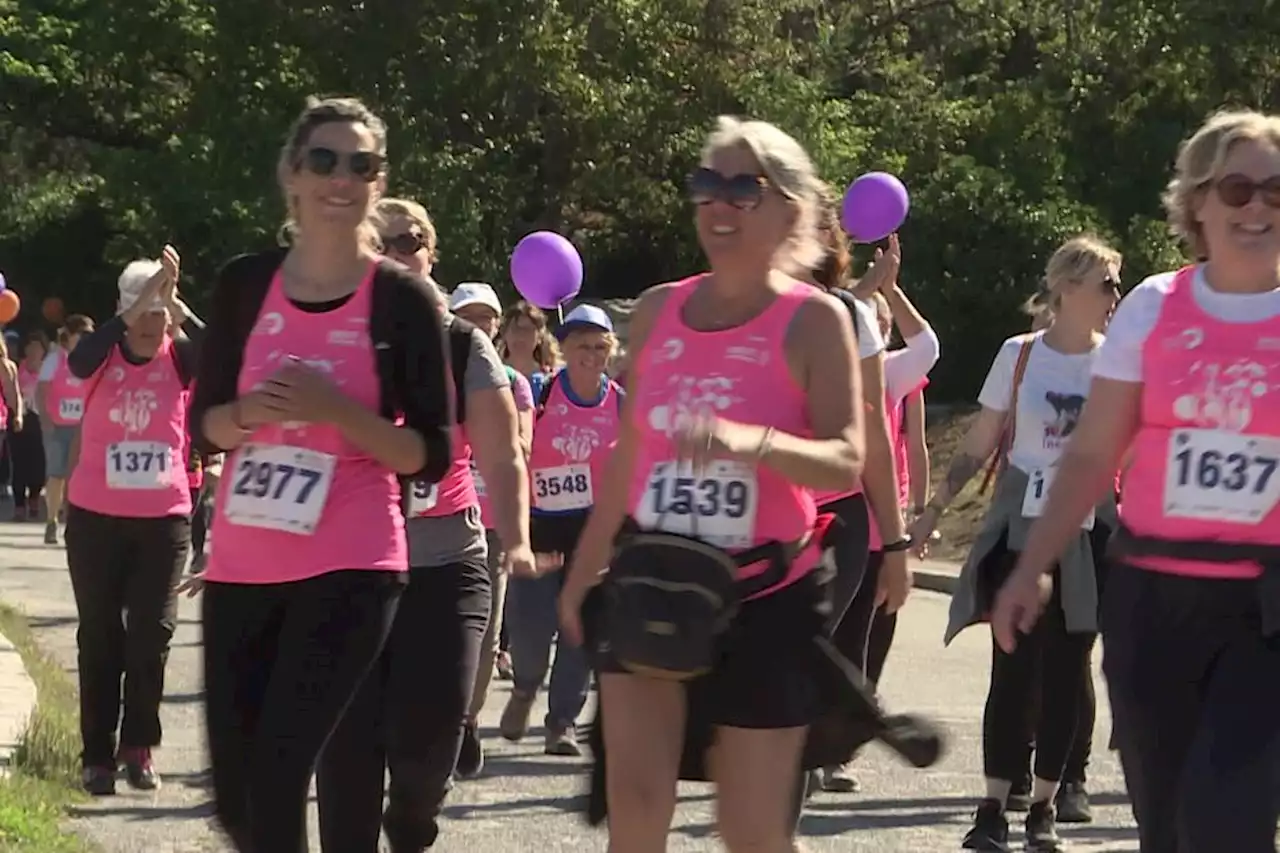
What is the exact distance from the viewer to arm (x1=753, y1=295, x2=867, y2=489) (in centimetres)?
484

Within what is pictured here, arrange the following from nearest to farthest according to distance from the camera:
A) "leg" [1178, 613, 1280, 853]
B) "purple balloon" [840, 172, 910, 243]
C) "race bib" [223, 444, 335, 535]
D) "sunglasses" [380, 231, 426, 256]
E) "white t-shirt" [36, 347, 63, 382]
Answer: "leg" [1178, 613, 1280, 853] < "race bib" [223, 444, 335, 535] < "sunglasses" [380, 231, 426, 256] < "purple balloon" [840, 172, 910, 243] < "white t-shirt" [36, 347, 63, 382]

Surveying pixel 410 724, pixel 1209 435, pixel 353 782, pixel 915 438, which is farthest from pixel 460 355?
pixel 915 438

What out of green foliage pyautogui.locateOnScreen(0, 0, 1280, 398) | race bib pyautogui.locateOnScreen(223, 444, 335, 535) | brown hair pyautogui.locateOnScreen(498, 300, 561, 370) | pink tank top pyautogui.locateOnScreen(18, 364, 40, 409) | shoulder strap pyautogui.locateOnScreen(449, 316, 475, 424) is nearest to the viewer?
race bib pyautogui.locateOnScreen(223, 444, 335, 535)

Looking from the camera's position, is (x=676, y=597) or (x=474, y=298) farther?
(x=474, y=298)

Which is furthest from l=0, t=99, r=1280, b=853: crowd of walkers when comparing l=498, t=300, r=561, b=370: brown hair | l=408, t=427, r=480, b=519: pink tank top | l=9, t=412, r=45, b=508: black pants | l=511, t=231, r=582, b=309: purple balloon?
l=9, t=412, r=45, b=508: black pants

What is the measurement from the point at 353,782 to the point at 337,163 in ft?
4.80

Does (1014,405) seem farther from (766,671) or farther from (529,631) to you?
(766,671)

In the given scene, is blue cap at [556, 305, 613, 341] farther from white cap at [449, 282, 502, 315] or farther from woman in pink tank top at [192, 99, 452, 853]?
woman in pink tank top at [192, 99, 452, 853]

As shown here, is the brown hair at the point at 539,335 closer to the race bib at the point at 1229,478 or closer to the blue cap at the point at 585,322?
the blue cap at the point at 585,322

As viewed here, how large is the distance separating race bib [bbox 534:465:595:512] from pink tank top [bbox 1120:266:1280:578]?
5.25m

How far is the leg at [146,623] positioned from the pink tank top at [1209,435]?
4.61m

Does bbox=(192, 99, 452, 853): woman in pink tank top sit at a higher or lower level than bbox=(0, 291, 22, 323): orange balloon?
higher

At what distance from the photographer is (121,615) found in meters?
8.68

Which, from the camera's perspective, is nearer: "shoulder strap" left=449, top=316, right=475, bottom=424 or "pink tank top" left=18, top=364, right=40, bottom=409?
"shoulder strap" left=449, top=316, right=475, bottom=424
